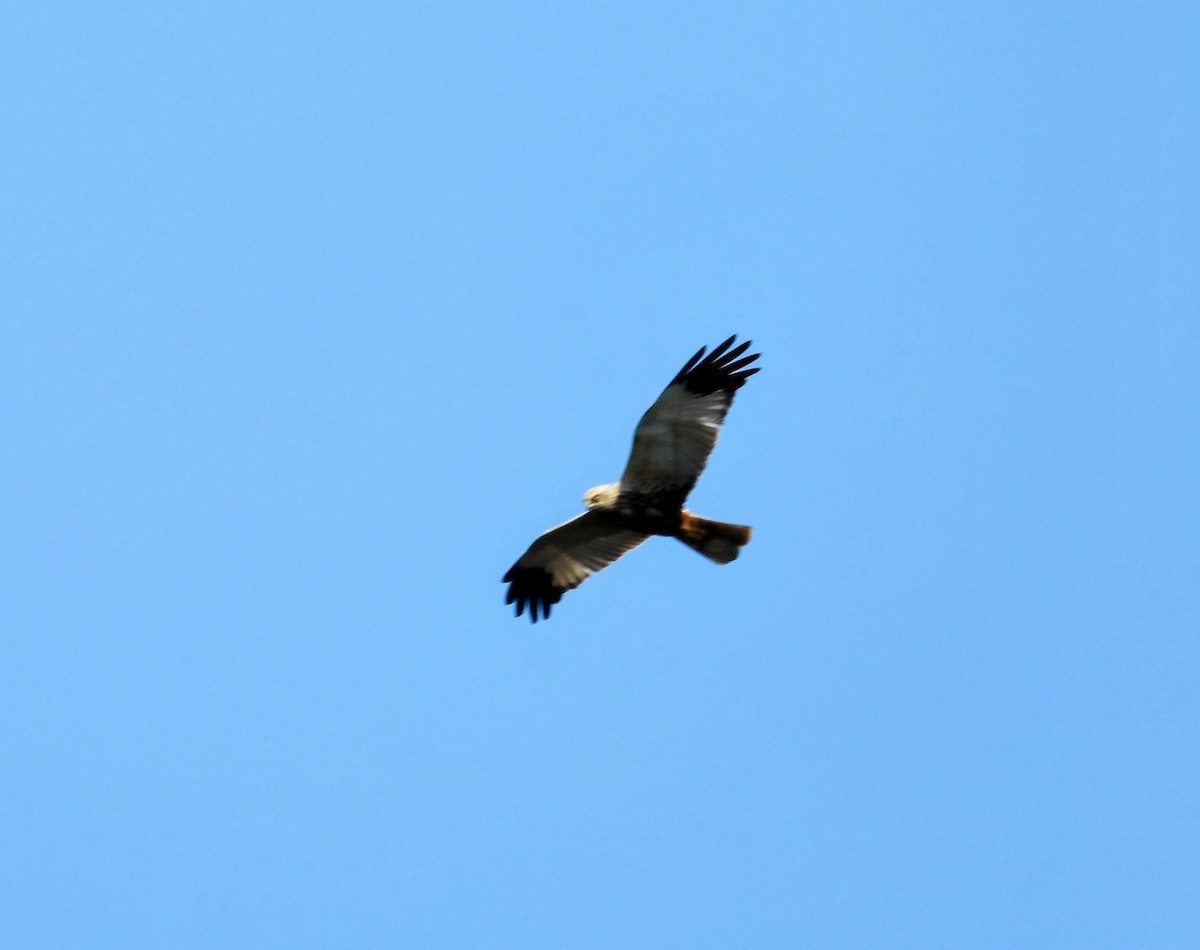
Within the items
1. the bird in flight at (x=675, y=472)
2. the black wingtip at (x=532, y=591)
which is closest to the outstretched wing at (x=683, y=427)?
the bird in flight at (x=675, y=472)

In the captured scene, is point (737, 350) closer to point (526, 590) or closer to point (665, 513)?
point (665, 513)

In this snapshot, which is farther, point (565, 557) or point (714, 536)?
point (565, 557)

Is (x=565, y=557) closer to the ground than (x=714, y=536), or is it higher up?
higher up

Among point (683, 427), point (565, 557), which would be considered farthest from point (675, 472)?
point (565, 557)

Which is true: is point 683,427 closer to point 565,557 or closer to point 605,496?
point 605,496

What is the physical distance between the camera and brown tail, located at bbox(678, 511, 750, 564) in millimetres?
16562

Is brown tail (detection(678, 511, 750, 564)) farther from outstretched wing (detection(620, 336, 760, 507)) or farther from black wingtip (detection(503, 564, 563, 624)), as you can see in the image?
black wingtip (detection(503, 564, 563, 624))

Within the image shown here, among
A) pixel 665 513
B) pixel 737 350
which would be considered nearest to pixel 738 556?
pixel 665 513

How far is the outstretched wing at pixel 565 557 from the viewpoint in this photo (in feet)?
56.3

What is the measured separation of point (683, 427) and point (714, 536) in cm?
112

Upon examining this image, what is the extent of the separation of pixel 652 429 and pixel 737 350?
3.78 feet

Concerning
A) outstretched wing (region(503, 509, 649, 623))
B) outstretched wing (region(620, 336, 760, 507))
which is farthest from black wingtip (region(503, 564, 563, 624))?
outstretched wing (region(620, 336, 760, 507))

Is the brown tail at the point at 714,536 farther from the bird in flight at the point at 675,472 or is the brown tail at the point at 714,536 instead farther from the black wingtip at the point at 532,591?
the black wingtip at the point at 532,591

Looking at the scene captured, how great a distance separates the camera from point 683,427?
1636 centimetres
